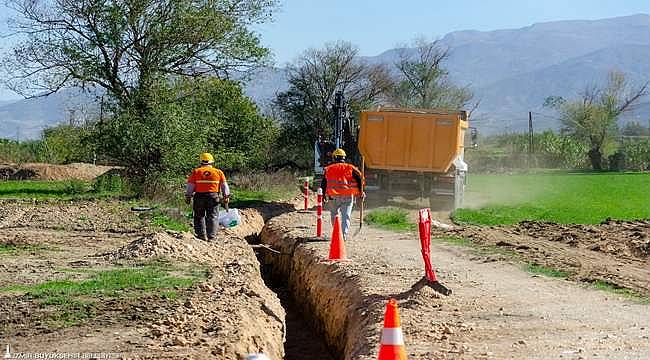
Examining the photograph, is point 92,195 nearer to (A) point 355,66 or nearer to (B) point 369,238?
(B) point 369,238

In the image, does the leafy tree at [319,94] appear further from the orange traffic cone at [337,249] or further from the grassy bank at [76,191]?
the orange traffic cone at [337,249]

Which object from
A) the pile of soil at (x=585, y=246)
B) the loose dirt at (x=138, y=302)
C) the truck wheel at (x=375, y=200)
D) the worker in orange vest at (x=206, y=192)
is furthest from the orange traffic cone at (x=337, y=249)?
the truck wheel at (x=375, y=200)

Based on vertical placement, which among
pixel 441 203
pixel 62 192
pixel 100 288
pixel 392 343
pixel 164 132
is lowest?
pixel 62 192

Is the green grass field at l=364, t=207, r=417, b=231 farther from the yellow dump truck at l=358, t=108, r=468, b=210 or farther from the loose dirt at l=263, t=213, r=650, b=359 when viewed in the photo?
the loose dirt at l=263, t=213, r=650, b=359

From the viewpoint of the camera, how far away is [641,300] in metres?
11.2

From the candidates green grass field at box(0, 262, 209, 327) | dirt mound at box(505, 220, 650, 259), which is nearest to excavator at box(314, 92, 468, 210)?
dirt mound at box(505, 220, 650, 259)

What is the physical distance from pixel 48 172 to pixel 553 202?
2456 cm

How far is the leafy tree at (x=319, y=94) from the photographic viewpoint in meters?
54.6

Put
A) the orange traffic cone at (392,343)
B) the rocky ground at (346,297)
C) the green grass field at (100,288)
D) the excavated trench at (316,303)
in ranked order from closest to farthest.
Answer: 1. the orange traffic cone at (392,343)
2. the rocky ground at (346,297)
3. the green grass field at (100,288)
4. the excavated trench at (316,303)

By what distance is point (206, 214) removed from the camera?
17.3 m

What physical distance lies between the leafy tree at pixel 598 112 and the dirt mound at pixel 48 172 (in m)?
46.9

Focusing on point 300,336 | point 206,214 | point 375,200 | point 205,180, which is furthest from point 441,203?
point 300,336

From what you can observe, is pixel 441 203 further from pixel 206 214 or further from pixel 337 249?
pixel 337 249

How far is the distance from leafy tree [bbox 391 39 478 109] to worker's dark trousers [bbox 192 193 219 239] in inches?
2239
